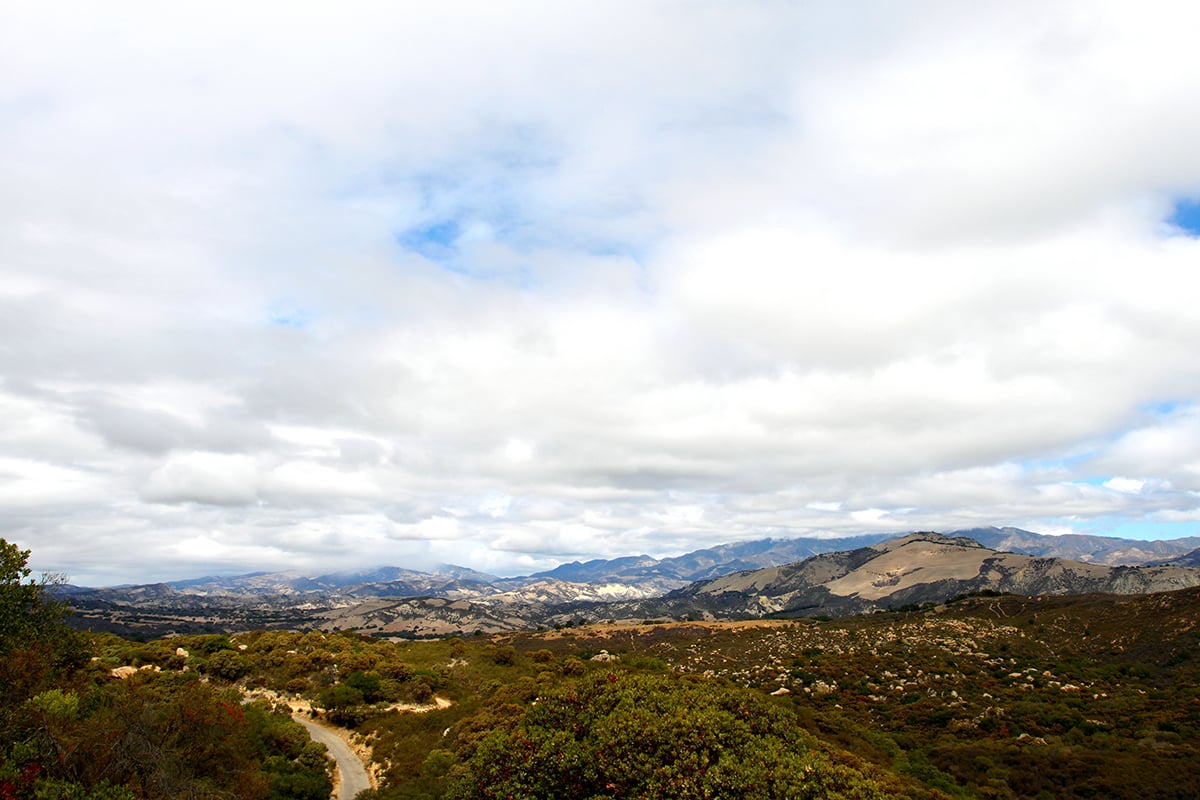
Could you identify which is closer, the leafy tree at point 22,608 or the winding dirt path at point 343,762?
the leafy tree at point 22,608

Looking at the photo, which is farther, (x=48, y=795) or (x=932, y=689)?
(x=932, y=689)

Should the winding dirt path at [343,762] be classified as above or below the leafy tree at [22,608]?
below

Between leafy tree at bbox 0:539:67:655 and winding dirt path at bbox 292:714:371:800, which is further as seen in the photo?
winding dirt path at bbox 292:714:371:800

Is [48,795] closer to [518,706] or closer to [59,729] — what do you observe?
[59,729]

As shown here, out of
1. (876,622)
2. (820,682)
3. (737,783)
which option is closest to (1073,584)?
(876,622)

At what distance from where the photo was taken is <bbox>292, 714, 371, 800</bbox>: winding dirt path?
3206 cm

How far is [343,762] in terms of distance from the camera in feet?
118

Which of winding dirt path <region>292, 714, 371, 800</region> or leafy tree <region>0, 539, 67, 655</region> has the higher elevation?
leafy tree <region>0, 539, 67, 655</region>

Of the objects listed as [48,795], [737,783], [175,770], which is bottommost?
[175,770]

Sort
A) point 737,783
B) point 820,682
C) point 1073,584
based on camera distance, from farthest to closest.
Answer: point 1073,584
point 820,682
point 737,783

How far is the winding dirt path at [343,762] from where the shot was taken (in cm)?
3206

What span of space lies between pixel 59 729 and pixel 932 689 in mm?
58534

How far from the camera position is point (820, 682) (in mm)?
55750

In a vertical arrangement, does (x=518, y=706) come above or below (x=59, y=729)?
below
